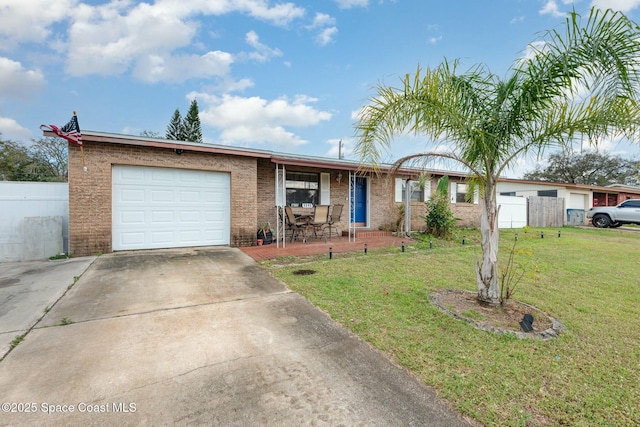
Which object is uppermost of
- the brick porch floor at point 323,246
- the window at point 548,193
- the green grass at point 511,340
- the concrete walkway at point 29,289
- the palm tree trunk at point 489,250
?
the window at point 548,193

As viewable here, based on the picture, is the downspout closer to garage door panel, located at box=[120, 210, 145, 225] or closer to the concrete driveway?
the concrete driveway

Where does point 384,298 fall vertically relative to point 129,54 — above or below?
below

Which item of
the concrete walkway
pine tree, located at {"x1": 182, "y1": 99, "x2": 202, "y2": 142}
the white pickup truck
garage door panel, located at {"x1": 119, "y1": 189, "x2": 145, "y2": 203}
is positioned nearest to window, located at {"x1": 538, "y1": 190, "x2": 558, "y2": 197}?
the white pickup truck

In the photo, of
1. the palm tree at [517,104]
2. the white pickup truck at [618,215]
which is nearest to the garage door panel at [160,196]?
the palm tree at [517,104]

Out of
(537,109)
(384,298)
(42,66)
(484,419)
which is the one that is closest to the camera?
(484,419)

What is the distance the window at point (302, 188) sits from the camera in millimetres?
9867

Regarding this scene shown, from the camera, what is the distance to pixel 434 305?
3.79 meters

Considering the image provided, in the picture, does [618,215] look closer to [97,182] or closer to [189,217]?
[189,217]

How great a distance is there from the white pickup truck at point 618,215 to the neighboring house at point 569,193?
1.52 meters

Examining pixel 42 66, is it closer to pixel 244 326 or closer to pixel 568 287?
pixel 244 326

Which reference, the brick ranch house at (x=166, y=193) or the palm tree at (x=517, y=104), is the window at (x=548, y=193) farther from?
the palm tree at (x=517, y=104)

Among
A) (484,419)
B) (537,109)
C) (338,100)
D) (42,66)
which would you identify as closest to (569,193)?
(338,100)

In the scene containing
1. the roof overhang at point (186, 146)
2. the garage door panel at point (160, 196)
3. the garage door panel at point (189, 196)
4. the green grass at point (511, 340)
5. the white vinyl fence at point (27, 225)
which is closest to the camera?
the green grass at point (511, 340)

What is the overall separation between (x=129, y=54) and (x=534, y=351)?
15.4m
